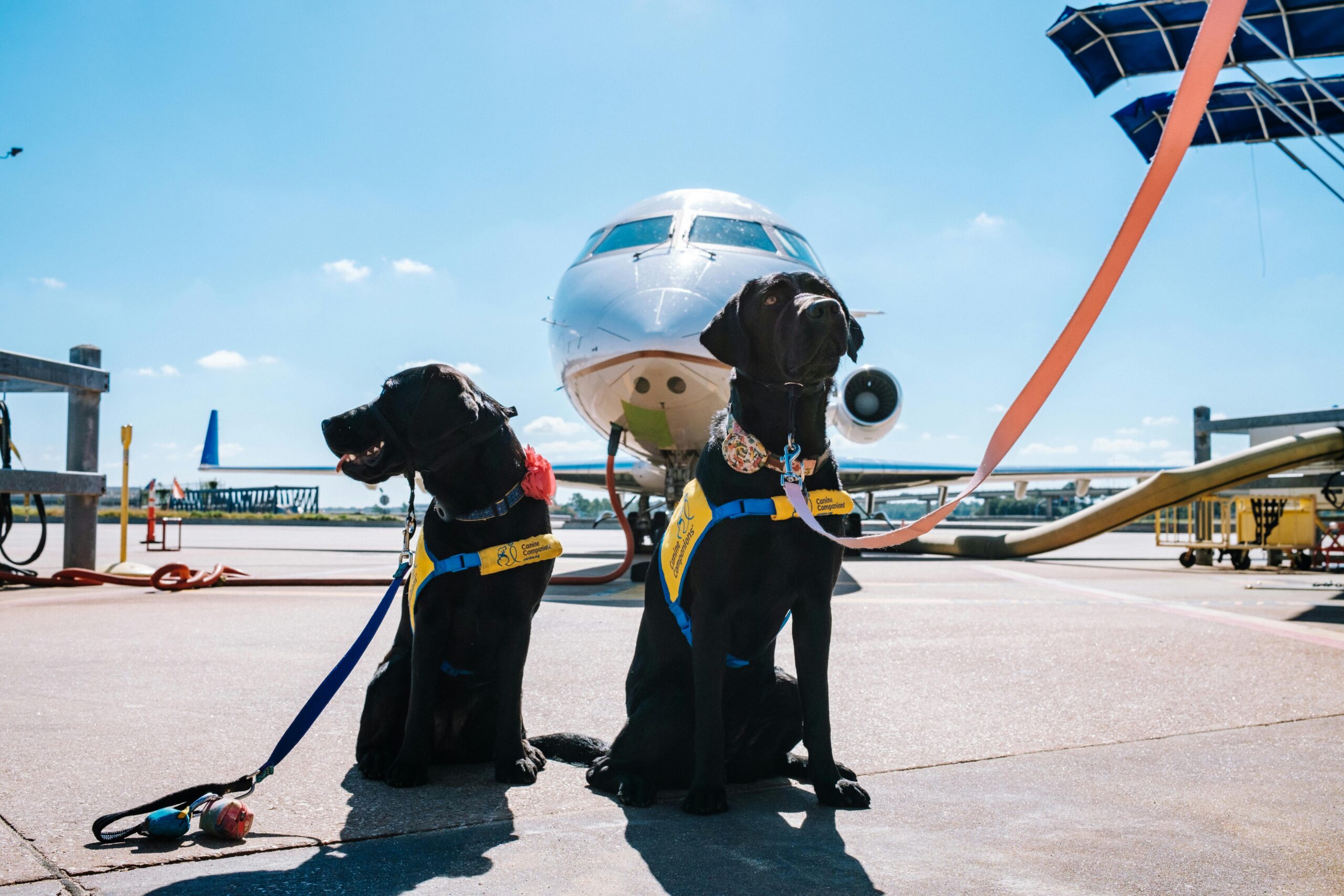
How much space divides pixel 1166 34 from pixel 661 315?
21.5 feet

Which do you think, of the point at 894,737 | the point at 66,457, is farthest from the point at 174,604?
the point at 894,737

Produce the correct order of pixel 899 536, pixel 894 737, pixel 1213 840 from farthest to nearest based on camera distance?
1. pixel 894 737
2. pixel 899 536
3. pixel 1213 840

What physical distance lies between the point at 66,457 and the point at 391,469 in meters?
9.41

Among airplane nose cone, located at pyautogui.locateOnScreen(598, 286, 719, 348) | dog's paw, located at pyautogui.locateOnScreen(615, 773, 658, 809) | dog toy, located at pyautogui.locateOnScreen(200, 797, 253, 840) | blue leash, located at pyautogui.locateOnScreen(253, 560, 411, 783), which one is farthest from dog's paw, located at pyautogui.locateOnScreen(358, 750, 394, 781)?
airplane nose cone, located at pyautogui.locateOnScreen(598, 286, 719, 348)

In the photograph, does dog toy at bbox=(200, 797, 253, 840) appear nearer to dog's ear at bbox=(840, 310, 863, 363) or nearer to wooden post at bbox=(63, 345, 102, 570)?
dog's ear at bbox=(840, 310, 863, 363)

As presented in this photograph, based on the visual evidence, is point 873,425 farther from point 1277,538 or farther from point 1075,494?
point 1075,494

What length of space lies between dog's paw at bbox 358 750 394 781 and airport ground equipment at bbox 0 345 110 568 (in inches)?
313

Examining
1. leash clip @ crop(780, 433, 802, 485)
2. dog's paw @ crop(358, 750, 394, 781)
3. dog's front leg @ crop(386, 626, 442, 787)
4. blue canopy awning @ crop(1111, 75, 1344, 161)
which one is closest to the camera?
leash clip @ crop(780, 433, 802, 485)

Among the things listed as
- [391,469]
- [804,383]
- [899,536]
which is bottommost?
[899,536]

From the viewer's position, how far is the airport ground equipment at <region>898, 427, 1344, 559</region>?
991 cm

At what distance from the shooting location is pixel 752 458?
8.13 feet

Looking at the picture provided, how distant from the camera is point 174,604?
7.24 meters

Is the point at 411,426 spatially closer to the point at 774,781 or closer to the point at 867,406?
the point at 774,781

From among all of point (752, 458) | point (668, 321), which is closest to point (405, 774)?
point (752, 458)
